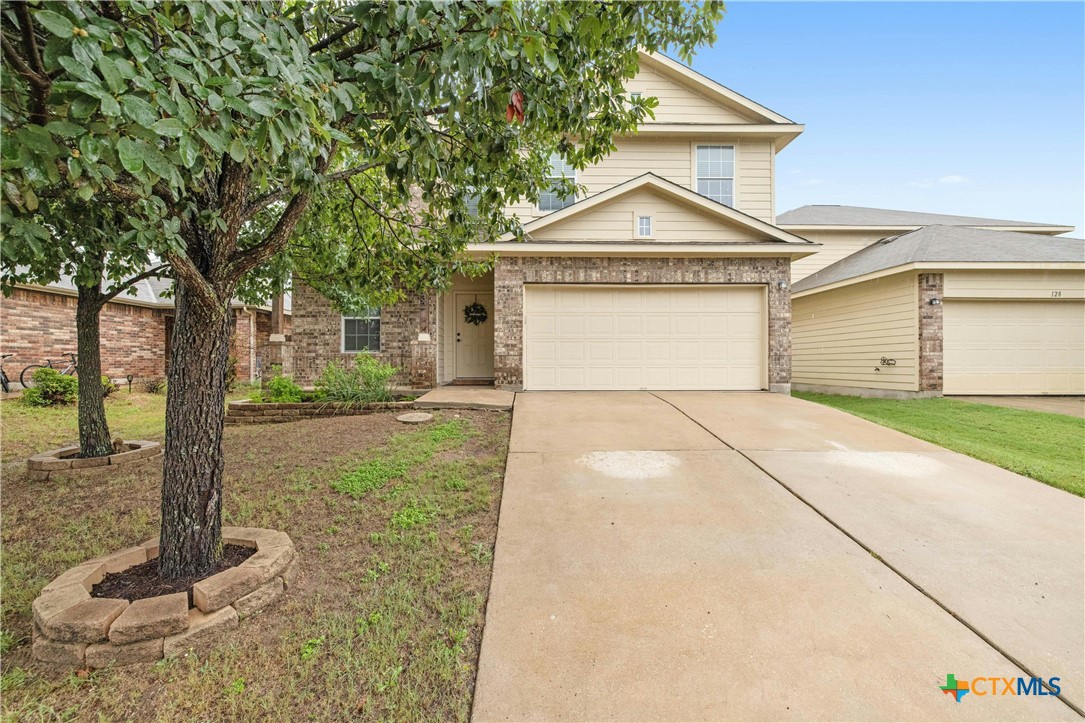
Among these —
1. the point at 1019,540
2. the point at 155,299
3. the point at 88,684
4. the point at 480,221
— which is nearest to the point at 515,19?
the point at 480,221

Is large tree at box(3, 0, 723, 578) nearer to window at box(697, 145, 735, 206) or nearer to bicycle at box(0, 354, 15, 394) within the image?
window at box(697, 145, 735, 206)

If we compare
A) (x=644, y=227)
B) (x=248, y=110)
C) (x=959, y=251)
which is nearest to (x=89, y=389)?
(x=248, y=110)

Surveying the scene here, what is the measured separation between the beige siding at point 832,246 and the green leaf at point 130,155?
53.8 feet

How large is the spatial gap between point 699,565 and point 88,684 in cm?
316

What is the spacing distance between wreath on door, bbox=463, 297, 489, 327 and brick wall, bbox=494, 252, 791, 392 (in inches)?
80.7

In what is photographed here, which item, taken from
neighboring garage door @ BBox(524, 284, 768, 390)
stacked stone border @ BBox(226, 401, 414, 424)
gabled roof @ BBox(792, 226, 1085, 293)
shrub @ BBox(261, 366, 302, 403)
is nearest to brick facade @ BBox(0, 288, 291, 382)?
shrub @ BBox(261, 366, 302, 403)

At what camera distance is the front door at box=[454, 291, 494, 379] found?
1079 cm

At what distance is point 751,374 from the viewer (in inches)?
351

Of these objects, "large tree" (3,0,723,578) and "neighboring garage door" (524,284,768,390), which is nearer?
"large tree" (3,0,723,578)

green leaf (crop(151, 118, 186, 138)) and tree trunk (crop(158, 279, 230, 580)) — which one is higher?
green leaf (crop(151, 118, 186, 138))

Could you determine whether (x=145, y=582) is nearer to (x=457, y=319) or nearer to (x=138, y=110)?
(x=138, y=110)

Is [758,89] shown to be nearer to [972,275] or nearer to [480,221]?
[972,275]

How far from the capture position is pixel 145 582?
100 inches

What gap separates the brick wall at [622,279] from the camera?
28.7 ft
